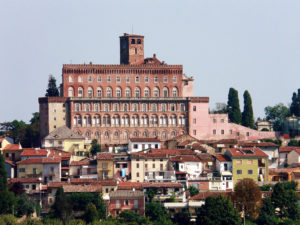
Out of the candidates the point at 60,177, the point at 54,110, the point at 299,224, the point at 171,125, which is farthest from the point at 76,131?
the point at 299,224

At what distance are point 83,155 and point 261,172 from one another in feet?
74.4

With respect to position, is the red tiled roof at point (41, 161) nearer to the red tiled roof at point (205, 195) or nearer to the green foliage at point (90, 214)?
the green foliage at point (90, 214)

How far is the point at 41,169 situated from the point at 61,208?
14.0 metres

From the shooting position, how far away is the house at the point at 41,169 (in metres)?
112

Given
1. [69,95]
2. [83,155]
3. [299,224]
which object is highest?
[69,95]

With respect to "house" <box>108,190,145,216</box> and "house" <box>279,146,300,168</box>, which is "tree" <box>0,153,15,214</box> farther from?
"house" <box>279,146,300,168</box>

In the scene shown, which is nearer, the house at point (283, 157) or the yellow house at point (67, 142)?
the house at point (283, 157)

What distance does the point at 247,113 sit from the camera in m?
147

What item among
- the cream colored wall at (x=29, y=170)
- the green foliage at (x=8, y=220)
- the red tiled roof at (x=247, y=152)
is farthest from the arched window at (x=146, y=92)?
the green foliage at (x=8, y=220)

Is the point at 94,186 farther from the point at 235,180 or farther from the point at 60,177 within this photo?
the point at 235,180

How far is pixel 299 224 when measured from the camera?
101m

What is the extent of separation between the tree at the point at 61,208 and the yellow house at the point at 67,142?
26.7m

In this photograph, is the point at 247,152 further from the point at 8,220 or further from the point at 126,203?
the point at 8,220

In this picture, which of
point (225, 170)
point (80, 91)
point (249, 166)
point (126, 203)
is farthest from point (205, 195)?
point (80, 91)
